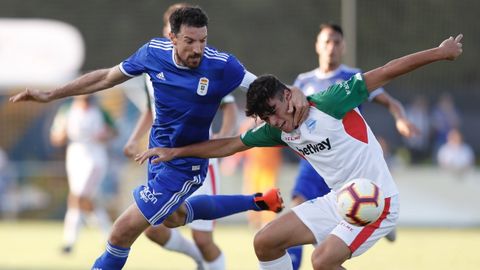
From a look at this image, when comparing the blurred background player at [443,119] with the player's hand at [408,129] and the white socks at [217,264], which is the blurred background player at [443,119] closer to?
the white socks at [217,264]

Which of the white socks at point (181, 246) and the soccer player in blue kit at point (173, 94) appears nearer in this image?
the soccer player in blue kit at point (173, 94)

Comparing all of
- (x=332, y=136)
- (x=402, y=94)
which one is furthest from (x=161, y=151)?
(x=402, y=94)

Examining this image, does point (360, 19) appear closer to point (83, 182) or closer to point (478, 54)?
point (478, 54)

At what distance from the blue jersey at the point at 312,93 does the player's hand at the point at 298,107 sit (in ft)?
7.11

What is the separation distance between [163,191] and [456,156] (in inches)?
476

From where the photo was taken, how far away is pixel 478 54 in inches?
892

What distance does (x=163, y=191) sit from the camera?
7262mm

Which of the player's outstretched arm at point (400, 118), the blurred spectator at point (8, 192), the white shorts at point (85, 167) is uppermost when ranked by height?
the player's outstretched arm at point (400, 118)

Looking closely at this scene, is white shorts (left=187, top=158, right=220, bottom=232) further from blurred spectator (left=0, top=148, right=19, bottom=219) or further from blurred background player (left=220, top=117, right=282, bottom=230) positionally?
blurred spectator (left=0, top=148, right=19, bottom=219)

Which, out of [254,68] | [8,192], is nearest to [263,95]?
[8,192]

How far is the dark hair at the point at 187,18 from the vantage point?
269 inches

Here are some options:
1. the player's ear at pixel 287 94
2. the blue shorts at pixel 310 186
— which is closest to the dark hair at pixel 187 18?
the player's ear at pixel 287 94

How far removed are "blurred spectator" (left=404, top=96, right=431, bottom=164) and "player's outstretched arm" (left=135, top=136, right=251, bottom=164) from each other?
525 inches

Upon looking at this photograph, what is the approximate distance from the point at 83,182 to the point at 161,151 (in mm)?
7234
